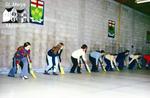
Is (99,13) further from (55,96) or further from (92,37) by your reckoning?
(55,96)

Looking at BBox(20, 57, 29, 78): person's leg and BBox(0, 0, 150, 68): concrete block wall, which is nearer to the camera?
BBox(20, 57, 29, 78): person's leg

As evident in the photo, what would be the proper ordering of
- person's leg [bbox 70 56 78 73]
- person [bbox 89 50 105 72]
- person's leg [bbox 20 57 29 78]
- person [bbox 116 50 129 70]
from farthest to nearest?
person [bbox 116 50 129 70] < person [bbox 89 50 105 72] < person's leg [bbox 70 56 78 73] < person's leg [bbox 20 57 29 78]

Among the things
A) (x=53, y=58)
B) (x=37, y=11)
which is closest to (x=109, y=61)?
(x=53, y=58)

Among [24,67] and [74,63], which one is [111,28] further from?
[24,67]

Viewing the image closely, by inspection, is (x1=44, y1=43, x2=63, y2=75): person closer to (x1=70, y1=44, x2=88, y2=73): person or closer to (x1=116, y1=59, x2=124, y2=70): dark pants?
(x1=70, y1=44, x2=88, y2=73): person

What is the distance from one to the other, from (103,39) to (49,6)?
497 cm

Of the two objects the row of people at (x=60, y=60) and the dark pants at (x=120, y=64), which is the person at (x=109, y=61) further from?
the dark pants at (x=120, y=64)

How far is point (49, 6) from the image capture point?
11820 mm

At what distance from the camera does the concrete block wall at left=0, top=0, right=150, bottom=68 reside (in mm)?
10297

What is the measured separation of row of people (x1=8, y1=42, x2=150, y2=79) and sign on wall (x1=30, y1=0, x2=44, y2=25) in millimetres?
1313

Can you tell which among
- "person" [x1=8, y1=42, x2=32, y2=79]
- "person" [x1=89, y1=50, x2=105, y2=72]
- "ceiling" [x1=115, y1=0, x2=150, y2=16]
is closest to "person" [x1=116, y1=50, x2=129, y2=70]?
"person" [x1=89, y1=50, x2=105, y2=72]

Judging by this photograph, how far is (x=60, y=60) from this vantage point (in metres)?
11.1

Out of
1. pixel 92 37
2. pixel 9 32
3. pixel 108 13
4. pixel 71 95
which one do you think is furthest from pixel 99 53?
pixel 71 95

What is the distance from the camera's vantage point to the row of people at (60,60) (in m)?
8.95
